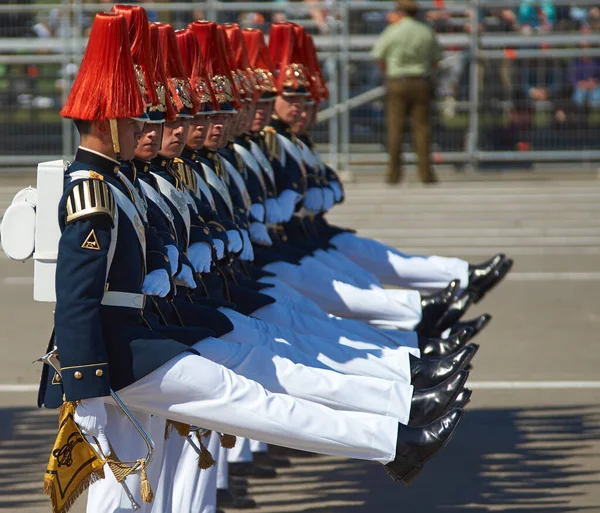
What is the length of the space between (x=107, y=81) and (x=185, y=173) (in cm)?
114

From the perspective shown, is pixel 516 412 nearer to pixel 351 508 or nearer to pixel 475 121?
pixel 351 508

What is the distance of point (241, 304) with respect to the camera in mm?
5535

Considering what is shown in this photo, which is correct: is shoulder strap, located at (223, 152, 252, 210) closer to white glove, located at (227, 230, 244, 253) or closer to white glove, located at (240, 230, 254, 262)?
white glove, located at (240, 230, 254, 262)

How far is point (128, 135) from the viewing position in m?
4.41

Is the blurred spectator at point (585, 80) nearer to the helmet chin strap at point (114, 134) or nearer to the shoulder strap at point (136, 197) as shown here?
the shoulder strap at point (136, 197)

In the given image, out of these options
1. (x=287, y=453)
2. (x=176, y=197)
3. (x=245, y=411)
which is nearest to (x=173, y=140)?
(x=176, y=197)

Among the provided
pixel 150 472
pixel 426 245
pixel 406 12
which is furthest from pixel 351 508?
pixel 406 12

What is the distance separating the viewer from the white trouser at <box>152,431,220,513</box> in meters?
5.19

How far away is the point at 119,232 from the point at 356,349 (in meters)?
1.45

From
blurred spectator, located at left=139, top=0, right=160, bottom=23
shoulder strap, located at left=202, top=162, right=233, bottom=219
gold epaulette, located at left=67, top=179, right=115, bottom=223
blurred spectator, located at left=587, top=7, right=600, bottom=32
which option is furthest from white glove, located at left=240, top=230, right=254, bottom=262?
blurred spectator, located at left=587, top=7, right=600, bottom=32

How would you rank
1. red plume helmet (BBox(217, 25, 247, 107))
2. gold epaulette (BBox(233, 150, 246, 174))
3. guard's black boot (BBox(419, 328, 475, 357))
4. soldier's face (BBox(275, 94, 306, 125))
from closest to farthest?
guard's black boot (BBox(419, 328, 475, 357)) < red plume helmet (BBox(217, 25, 247, 107)) < gold epaulette (BBox(233, 150, 246, 174)) < soldier's face (BBox(275, 94, 306, 125))

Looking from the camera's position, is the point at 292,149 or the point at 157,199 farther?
the point at 292,149

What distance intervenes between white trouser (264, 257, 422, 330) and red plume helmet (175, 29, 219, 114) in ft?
3.66

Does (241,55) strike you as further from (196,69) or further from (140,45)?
(140,45)
